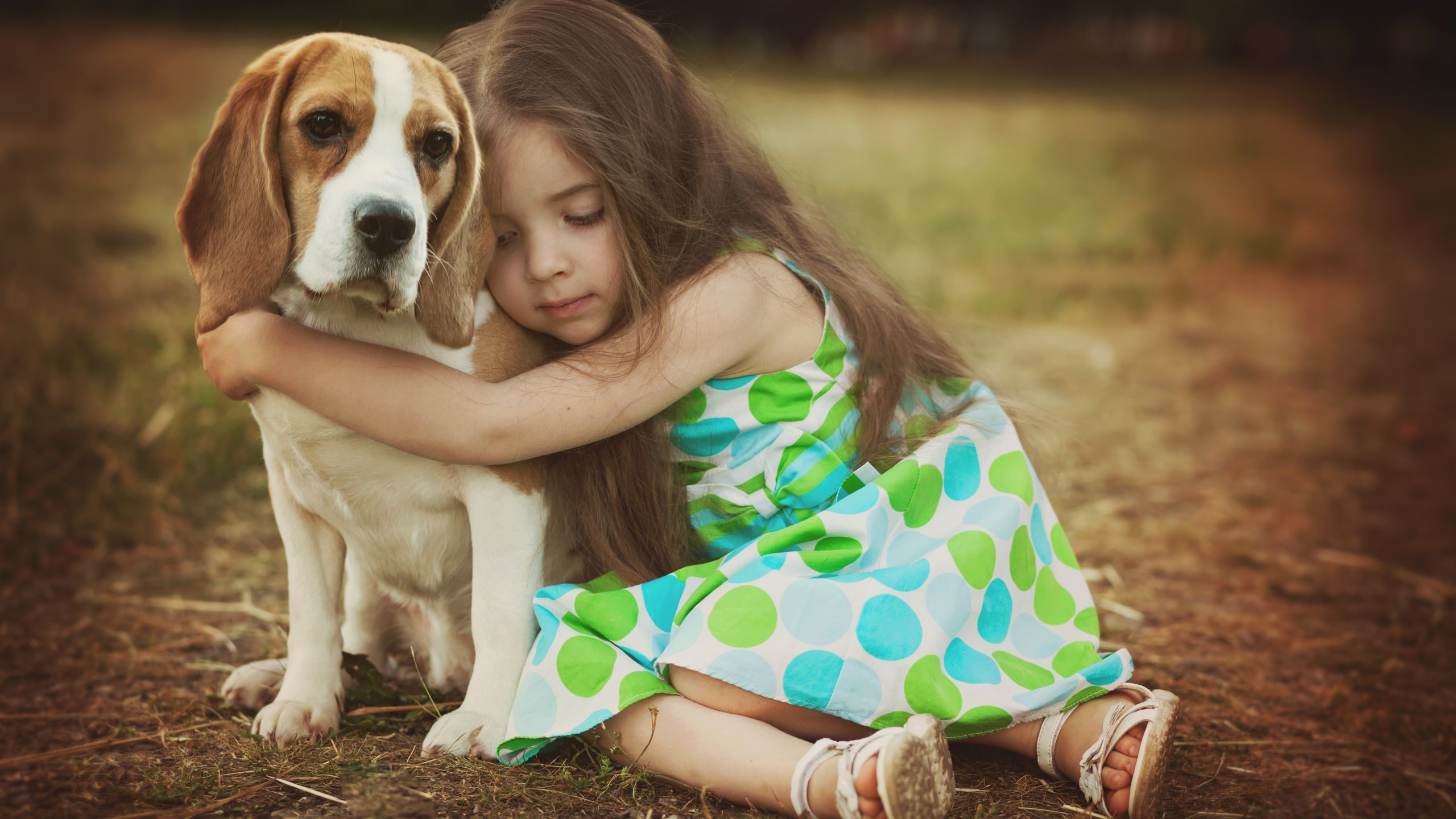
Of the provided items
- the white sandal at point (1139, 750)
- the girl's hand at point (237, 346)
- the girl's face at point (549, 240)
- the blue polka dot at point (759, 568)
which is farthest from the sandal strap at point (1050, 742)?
the girl's hand at point (237, 346)

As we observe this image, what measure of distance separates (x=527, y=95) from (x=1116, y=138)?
1010 cm

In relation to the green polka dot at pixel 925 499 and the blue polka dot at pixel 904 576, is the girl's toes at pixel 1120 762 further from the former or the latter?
the green polka dot at pixel 925 499

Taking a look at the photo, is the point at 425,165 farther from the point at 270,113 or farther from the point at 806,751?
the point at 806,751

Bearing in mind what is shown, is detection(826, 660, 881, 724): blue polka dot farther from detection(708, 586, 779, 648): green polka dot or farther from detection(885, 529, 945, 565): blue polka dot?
detection(885, 529, 945, 565): blue polka dot

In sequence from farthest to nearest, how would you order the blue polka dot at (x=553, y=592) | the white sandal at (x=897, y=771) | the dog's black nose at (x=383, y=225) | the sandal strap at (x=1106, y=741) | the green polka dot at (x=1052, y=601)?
the green polka dot at (x=1052, y=601), the blue polka dot at (x=553, y=592), the sandal strap at (x=1106, y=741), the dog's black nose at (x=383, y=225), the white sandal at (x=897, y=771)

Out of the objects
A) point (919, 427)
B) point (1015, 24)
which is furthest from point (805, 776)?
point (1015, 24)

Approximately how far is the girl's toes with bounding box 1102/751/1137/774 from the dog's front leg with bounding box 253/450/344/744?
56.6 inches

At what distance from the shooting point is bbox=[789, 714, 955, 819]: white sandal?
1790mm

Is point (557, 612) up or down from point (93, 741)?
up

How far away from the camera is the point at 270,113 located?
2.02 m

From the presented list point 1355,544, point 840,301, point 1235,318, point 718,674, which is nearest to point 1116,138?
point 1235,318

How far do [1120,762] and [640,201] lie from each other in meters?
1.36

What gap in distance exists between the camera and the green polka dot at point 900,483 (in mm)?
2270

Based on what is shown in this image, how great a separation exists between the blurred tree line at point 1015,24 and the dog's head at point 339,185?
6.83m
